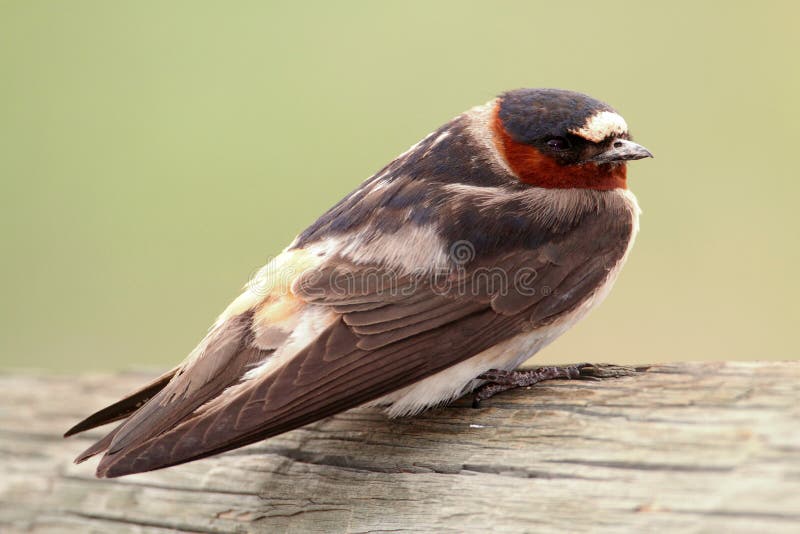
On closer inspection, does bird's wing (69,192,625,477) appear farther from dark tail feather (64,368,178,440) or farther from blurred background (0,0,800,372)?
blurred background (0,0,800,372)

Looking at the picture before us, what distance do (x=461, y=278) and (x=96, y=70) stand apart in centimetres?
567

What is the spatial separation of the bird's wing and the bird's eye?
241mm

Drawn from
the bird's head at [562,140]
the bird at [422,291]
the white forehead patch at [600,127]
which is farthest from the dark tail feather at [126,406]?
the white forehead patch at [600,127]

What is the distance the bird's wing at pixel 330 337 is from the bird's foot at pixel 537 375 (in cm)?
8

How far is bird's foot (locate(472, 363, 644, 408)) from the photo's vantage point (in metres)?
2.28

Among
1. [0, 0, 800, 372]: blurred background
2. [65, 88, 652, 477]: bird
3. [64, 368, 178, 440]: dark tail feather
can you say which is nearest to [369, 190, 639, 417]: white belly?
[65, 88, 652, 477]: bird

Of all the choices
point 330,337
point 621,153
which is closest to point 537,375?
point 330,337

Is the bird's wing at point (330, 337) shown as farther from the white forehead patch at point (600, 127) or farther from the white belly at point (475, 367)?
the white forehead patch at point (600, 127)

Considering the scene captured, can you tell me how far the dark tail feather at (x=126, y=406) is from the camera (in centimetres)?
259

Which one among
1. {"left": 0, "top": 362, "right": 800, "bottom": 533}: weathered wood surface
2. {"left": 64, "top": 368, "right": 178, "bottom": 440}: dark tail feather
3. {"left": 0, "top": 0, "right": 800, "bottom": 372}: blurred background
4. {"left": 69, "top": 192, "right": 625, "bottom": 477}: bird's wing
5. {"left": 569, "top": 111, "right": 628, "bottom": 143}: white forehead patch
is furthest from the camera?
{"left": 0, "top": 0, "right": 800, "bottom": 372}: blurred background

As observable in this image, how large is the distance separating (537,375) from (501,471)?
15.6 inches

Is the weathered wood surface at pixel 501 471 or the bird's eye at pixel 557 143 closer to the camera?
the weathered wood surface at pixel 501 471

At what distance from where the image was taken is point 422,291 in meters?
2.53

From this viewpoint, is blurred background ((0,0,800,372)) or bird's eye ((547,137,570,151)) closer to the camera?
bird's eye ((547,137,570,151))
